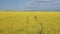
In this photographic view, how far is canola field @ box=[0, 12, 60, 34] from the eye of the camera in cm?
64

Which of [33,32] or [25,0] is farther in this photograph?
[25,0]

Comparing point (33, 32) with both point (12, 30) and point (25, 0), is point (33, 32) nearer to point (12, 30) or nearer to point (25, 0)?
point (12, 30)

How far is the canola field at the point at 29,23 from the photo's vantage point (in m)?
0.64

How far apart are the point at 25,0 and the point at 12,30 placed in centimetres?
32

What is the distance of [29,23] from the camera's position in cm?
66

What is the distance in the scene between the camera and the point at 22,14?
0.70m

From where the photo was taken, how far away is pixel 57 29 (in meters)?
0.65

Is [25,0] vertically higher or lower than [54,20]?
higher

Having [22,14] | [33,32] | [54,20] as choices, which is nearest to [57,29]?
[54,20]

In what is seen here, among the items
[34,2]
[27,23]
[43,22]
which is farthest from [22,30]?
[34,2]

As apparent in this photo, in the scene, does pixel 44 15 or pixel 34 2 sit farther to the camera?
pixel 34 2

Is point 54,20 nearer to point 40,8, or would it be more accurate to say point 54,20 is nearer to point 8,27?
point 40,8

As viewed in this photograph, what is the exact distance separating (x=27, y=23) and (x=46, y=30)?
0.15 m

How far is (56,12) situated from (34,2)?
0.22m
